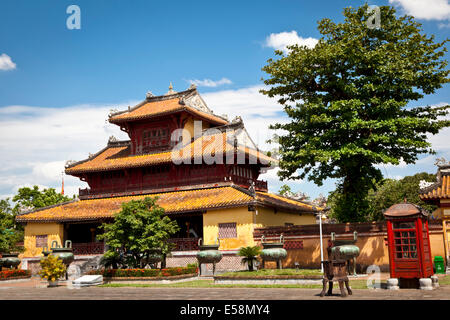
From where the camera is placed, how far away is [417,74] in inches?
870

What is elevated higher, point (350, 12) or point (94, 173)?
point (350, 12)

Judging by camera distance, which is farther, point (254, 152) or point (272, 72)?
point (254, 152)

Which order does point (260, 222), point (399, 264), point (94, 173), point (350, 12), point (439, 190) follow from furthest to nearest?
1. point (94, 173)
2. point (260, 222)
3. point (350, 12)
4. point (439, 190)
5. point (399, 264)

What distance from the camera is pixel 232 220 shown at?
2655 centimetres

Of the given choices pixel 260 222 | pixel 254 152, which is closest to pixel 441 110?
pixel 260 222

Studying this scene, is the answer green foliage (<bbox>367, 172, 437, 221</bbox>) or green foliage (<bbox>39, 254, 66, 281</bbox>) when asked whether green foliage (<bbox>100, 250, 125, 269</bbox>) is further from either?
green foliage (<bbox>367, 172, 437, 221</bbox>)

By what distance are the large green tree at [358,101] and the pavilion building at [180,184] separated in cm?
494

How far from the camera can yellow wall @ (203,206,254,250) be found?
25922mm

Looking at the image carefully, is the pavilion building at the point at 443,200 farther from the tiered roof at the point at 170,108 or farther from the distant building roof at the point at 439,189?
the tiered roof at the point at 170,108

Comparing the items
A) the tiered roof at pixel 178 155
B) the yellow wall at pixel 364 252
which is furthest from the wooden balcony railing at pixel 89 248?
the yellow wall at pixel 364 252

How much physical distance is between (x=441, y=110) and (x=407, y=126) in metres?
2.51

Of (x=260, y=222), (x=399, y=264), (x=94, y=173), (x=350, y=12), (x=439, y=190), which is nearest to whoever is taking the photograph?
(x=399, y=264)

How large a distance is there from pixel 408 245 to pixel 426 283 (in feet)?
4.21

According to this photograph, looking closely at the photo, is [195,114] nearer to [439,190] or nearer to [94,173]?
[94,173]
